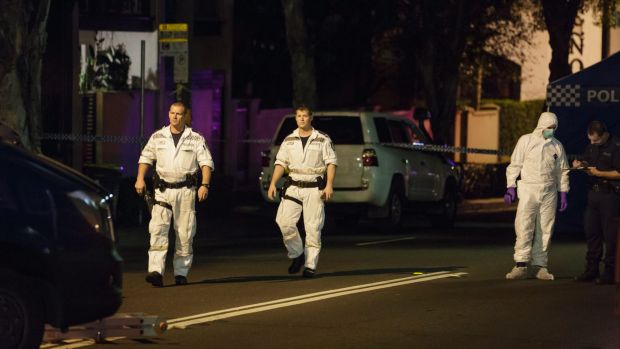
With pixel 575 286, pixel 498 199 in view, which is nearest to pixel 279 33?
pixel 498 199

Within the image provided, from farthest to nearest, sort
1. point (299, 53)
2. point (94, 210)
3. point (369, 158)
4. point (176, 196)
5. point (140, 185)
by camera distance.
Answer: point (299, 53) → point (369, 158) → point (176, 196) → point (140, 185) → point (94, 210)

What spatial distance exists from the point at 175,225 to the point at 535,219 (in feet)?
12.7

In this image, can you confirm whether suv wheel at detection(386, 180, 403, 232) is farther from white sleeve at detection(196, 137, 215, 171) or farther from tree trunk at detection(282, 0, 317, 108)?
white sleeve at detection(196, 137, 215, 171)

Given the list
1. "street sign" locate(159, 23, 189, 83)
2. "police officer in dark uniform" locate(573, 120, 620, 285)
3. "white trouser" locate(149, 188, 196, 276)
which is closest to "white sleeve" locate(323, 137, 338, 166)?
"white trouser" locate(149, 188, 196, 276)

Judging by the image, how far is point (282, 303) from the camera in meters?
13.4

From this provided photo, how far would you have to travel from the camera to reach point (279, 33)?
37156 mm

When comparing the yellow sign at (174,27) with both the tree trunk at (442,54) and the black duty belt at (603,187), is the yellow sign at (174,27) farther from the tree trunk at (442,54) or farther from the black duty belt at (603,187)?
the tree trunk at (442,54)

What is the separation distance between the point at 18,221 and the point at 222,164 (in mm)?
24350

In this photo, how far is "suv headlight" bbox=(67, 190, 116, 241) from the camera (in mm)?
9367

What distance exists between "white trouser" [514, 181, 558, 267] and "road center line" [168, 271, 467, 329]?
782 mm

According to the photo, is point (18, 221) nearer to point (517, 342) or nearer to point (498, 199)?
point (517, 342)

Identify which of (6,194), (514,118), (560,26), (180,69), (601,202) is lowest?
(601,202)

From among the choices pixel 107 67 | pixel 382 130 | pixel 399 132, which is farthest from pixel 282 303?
pixel 107 67

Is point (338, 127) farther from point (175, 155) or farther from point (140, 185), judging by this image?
point (140, 185)
